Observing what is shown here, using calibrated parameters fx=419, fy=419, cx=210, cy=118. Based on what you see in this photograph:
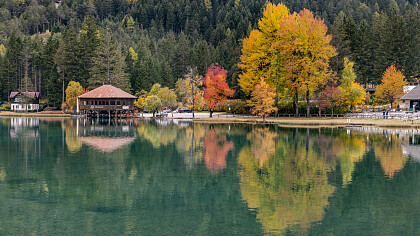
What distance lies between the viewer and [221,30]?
190625 millimetres

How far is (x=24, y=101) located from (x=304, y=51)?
87.1 m

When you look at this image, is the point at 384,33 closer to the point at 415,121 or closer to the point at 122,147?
the point at 415,121

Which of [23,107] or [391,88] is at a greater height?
[391,88]

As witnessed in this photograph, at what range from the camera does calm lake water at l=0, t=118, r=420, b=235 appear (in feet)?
50.8

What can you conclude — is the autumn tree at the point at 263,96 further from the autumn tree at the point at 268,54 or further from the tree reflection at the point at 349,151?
the tree reflection at the point at 349,151

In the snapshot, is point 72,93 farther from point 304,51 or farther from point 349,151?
point 349,151

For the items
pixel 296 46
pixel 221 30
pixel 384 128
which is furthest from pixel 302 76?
pixel 221 30

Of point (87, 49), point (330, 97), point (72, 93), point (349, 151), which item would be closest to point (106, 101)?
point (72, 93)

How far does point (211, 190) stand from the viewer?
819 inches

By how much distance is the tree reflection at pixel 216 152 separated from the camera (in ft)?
90.9

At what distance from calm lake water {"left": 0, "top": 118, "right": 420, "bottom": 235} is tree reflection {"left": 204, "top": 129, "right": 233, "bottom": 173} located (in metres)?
0.07

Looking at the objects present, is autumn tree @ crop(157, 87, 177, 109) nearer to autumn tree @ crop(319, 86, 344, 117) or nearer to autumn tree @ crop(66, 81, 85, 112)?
autumn tree @ crop(66, 81, 85, 112)

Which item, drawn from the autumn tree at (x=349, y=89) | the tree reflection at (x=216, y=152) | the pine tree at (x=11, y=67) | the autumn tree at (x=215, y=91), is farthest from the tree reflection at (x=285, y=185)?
the pine tree at (x=11, y=67)

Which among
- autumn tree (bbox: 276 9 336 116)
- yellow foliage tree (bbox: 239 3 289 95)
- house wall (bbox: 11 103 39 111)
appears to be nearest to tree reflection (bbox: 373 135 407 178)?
autumn tree (bbox: 276 9 336 116)
